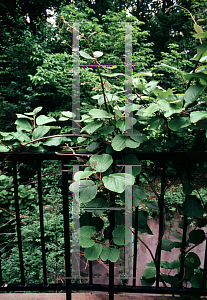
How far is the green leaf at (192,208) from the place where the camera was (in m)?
0.87

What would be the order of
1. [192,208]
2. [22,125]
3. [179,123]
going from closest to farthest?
[179,123] → [192,208] → [22,125]

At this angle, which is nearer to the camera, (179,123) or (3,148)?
(179,123)

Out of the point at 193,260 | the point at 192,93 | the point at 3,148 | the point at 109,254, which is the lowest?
the point at 193,260

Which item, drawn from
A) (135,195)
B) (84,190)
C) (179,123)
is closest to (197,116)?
(179,123)

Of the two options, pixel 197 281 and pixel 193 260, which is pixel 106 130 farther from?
pixel 197 281

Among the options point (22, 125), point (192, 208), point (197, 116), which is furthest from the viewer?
point (22, 125)

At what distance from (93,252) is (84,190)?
11.6 inches

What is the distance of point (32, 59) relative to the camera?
4.79 m

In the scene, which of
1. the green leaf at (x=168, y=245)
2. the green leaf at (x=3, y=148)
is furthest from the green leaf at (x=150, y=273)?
the green leaf at (x=3, y=148)

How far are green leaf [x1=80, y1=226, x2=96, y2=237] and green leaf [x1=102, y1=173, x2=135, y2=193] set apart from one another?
11.6 inches

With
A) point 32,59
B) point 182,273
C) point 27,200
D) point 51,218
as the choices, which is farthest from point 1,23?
point 182,273

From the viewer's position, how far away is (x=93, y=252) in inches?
32.4

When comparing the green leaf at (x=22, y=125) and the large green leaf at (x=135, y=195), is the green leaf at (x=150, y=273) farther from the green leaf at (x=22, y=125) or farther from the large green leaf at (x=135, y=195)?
the green leaf at (x=22, y=125)

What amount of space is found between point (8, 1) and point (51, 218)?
18.4ft
